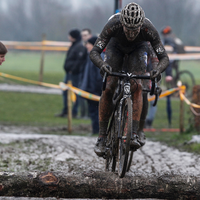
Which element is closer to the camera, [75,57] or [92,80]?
[92,80]

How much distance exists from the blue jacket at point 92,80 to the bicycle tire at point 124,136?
5080 millimetres

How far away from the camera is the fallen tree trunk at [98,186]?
4363mm

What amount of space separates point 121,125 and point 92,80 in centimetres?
533

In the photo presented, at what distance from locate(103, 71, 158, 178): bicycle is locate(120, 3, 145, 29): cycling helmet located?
569mm

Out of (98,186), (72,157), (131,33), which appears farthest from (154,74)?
(72,157)

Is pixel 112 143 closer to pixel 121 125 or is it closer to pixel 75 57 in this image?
pixel 121 125

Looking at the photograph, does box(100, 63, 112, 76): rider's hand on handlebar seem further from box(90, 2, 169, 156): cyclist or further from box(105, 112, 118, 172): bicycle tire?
box(105, 112, 118, 172): bicycle tire

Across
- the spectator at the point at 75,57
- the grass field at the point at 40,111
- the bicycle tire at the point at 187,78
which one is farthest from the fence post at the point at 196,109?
the bicycle tire at the point at 187,78

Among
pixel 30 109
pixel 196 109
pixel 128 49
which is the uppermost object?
pixel 128 49

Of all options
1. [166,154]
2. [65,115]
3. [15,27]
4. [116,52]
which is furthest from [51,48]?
[116,52]

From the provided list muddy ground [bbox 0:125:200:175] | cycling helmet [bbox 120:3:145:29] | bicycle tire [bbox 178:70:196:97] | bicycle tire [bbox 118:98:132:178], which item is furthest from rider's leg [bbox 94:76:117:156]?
bicycle tire [bbox 178:70:196:97]

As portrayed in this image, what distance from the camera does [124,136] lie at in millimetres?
4887

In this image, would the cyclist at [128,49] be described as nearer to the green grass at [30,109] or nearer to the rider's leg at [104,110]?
the rider's leg at [104,110]

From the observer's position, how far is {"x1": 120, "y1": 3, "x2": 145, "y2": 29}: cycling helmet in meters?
4.75
